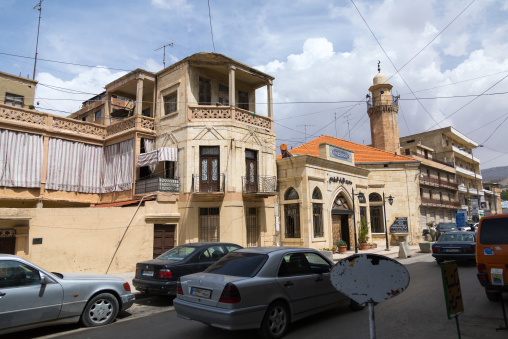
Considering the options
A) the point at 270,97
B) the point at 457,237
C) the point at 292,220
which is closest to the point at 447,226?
the point at 457,237

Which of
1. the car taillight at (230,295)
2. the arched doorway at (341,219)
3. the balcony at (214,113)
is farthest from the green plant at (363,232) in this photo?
the car taillight at (230,295)

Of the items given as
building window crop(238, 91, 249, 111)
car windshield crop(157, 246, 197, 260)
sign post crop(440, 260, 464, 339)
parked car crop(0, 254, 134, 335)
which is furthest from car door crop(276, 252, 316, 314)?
building window crop(238, 91, 249, 111)

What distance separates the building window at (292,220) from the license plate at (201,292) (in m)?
15.2

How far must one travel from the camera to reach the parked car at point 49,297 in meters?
5.73

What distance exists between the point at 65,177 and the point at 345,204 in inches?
696

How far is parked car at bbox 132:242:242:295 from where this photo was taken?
330 inches

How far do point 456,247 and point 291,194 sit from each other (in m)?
9.35

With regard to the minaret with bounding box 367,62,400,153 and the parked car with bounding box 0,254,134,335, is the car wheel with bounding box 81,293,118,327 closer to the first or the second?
the parked car with bounding box 0,254,134,335

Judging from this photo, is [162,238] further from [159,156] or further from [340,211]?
[340,211]

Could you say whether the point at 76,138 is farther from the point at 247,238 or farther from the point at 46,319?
the point at 46,319

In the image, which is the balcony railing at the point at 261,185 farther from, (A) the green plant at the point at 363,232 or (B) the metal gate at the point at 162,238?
(A) the green plant at the point at 363,232

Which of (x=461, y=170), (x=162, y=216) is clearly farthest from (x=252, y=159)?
(x=461, y=170)

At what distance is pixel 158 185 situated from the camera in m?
16.8

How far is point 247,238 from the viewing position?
719 inches
